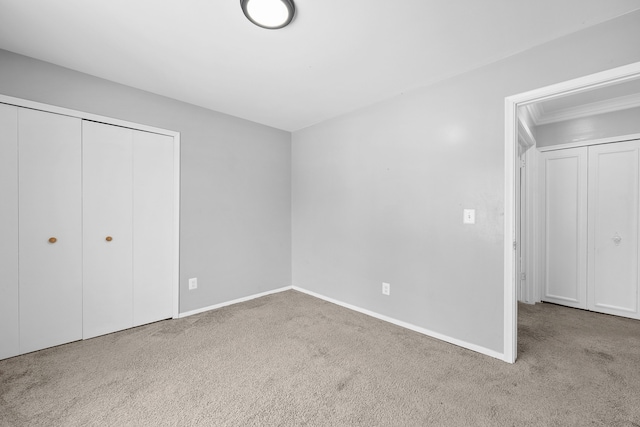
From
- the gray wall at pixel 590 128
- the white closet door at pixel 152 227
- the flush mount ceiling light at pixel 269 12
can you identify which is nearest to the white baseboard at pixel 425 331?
the white closet door at pixel 152 227

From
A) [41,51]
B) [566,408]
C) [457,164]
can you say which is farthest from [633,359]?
[41,51]

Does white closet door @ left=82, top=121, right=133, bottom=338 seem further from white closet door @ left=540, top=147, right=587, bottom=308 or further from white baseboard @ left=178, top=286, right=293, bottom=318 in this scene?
white closet door @ left=540, top=147, right=587, bottom=308

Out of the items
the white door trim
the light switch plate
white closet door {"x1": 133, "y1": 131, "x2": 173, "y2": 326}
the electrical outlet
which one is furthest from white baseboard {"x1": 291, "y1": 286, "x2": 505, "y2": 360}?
white closet door {"x1": 133, "y1": 131, "x2": 173, "y2": 326}

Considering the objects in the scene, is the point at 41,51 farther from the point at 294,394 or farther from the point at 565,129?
the point at 565,129

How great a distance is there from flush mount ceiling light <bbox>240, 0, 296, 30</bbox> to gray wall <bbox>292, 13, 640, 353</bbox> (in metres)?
1.52

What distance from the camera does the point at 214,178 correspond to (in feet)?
10.5

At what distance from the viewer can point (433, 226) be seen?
8.25ft

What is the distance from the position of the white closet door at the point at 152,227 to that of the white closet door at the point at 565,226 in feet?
15.3

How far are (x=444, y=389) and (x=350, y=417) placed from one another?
2.23 ft

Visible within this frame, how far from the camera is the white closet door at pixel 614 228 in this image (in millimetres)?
2939

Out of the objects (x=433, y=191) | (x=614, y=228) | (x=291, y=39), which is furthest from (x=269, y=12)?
(x=614, y=228)

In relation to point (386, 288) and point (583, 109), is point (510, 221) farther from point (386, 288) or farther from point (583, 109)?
point (583, 109)

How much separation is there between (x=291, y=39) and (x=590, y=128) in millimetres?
3689

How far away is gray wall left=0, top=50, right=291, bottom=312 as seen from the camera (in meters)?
2.29
